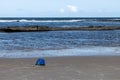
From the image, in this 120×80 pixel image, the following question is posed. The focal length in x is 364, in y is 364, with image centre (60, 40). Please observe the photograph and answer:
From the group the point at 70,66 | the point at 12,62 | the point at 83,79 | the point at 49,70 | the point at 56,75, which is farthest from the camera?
the point at 12,62

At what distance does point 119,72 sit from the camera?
41.5 ft

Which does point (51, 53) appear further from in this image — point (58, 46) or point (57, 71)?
point (57, 71)

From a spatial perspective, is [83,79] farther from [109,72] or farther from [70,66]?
[70,66]

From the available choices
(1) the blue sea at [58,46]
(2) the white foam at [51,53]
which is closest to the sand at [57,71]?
(2) the white foam at [51,53]

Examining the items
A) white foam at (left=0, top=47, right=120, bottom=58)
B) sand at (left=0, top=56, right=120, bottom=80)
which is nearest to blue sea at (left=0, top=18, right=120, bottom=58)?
white foam at (left=0, top=47, right=120, bottom=58)

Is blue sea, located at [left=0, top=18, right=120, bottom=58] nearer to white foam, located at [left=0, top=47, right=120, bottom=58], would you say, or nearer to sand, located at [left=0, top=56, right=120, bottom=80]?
white foam, located at [left=0, top=47, right=120, bottom=58]

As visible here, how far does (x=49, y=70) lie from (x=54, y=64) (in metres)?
1.98

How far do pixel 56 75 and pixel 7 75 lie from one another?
1.64 meters

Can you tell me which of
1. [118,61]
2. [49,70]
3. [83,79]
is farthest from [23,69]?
[118,61]


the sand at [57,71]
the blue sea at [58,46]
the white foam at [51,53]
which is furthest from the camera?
the blue sea at [58,46]

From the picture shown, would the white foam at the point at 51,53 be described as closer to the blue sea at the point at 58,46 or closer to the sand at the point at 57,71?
the blue sea at the point at 58,46

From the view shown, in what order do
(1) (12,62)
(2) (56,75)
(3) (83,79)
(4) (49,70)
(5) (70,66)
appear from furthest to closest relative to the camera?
(1) (12,62)
(5) (70,66)
(4) (49,70)
(2) (56,75)
(3) (83,79)

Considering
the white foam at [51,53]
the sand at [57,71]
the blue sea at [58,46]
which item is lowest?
the blue sea at [58,46]

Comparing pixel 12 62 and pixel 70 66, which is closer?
pixel 70 66
